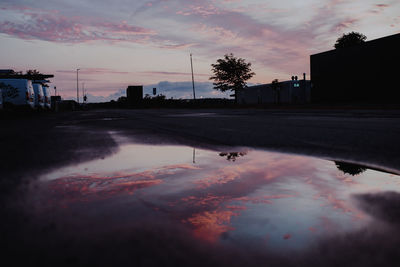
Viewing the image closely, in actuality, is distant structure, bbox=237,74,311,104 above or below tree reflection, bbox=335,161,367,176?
above

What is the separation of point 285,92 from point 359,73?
21.6 metres

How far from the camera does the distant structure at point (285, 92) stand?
6281 cm

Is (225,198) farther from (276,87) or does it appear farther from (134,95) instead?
(134,95)

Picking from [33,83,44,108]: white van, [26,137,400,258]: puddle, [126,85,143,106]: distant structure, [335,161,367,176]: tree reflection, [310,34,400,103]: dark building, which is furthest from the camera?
[126,85,143,106]: distant structure

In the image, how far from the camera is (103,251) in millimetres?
1589

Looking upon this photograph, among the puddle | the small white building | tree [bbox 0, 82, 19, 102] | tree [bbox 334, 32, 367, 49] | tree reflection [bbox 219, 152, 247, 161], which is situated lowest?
the puddle

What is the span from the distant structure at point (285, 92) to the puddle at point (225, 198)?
2293 inches

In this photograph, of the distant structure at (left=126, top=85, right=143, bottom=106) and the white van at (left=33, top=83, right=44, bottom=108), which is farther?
the distant structure at (left=126, top=85, right=143, bottom=106)

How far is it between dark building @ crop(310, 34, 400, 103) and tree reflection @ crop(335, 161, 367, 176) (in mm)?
39817

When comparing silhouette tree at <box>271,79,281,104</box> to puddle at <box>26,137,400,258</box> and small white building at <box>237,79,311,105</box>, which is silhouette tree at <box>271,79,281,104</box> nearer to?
small white building at <box>237,79,311,105</box>

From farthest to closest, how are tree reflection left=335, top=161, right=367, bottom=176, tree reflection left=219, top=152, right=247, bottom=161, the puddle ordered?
tree reflection left=219, top=152, right=247, bottom=161
tree reflection left=335, top=161, right=367, bottom=176
the puddle

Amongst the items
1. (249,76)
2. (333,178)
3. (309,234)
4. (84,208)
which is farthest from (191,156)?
(249,76)

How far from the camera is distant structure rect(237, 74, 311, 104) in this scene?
62.8 meters

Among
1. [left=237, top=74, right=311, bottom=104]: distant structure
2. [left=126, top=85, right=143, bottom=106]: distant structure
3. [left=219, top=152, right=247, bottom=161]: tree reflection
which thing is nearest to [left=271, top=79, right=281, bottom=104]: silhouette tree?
[left=237, top=74, right=311, bottom=104]: distant structure
